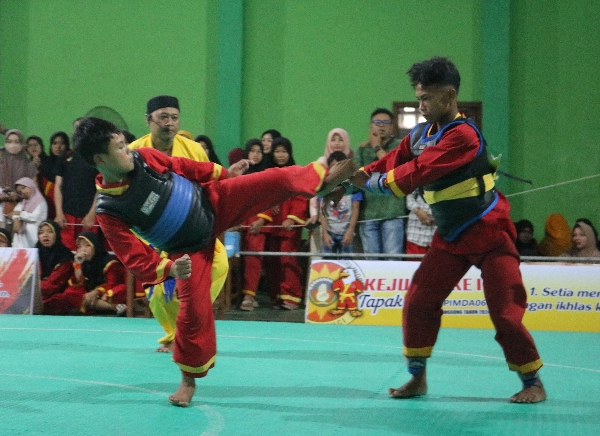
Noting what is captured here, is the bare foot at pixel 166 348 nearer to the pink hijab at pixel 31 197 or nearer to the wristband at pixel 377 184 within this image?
the wristband at pixel 377 184

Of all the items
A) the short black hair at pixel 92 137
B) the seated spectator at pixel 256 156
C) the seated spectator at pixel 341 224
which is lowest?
the seated spectator at pixel 341 224

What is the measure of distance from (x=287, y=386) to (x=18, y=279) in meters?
4.92

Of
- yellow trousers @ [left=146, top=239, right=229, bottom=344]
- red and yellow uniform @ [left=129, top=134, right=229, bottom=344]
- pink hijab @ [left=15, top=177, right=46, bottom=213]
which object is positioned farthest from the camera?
pink hijab @ [left=15, top=177, right=46, bottom=213]

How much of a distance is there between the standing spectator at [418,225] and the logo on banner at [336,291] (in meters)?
0.69

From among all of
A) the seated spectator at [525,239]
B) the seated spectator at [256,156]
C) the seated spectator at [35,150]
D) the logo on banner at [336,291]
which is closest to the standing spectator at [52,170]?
the seated spectator at [35,150]

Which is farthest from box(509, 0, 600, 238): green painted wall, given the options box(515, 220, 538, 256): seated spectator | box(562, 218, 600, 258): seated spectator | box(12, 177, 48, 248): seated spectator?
box(12, 177, 48, 248): seated spectator

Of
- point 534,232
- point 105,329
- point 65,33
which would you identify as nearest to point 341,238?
point 105,329

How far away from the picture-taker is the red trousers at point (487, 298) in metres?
4.58

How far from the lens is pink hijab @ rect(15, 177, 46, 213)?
9.72 metres

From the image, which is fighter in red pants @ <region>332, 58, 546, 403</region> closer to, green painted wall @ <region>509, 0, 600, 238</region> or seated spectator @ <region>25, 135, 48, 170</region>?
seated spectator @ <region>25, 135, 48, 170</region>

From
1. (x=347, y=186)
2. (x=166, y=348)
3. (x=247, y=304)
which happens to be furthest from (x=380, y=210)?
(x=347, y=186)

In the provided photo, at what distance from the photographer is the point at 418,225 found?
28.4ft

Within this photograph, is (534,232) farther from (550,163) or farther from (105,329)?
(105,329)

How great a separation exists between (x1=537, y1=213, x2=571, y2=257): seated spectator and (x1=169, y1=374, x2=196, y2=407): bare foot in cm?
691
